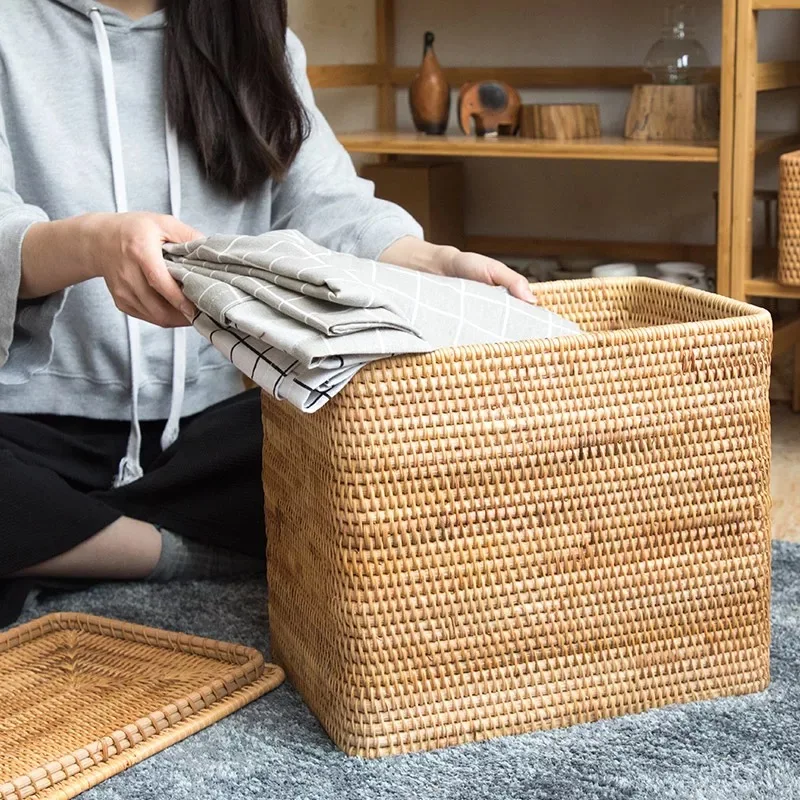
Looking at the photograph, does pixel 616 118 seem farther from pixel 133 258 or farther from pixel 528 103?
pixel 133 258

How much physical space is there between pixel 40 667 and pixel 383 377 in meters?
0.47

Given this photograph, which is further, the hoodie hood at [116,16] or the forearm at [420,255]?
the hoodie hood at [116,16]

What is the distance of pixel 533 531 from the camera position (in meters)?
0.97

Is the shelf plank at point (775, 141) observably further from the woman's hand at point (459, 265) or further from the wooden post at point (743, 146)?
the woman's hand at point (459, 265)

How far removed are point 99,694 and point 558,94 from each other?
5.31ft

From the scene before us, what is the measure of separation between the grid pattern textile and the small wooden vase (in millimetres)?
1313

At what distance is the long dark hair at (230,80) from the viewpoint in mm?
1378

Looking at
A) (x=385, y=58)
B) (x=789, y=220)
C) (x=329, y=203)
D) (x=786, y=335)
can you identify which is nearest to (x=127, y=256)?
(x=329, y=203)

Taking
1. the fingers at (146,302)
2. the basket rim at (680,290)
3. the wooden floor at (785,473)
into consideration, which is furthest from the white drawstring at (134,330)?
the wooden floor at (785,473)

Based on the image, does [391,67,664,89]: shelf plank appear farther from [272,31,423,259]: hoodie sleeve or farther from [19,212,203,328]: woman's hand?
[19,212,203,328]: woman's hand


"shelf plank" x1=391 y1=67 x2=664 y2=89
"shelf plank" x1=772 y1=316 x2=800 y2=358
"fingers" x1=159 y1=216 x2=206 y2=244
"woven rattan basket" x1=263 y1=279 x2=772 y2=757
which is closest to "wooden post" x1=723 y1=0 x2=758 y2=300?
"shelf plank" x1=772 y1=316 x2=800 y2=358

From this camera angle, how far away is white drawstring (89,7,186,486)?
4.50 ft

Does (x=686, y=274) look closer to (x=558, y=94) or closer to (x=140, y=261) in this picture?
(x=558, y=94)

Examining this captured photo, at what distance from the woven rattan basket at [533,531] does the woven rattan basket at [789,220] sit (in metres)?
0.75
